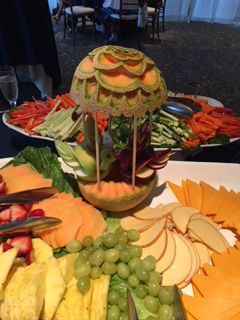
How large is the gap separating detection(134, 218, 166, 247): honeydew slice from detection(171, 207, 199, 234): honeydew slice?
4 cm

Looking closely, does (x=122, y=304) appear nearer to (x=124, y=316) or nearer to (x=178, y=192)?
(x=124, y=316)

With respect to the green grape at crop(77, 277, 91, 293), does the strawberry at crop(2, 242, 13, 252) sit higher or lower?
higher

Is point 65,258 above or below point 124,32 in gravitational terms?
above

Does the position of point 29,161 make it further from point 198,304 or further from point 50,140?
point 198,304

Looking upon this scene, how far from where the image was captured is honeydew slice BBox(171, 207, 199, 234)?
891mm

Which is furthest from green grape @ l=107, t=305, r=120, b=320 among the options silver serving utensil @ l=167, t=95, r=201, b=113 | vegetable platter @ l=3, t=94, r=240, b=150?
Answer: silver serving utensil @ l=167, t=95, r=201, b=113

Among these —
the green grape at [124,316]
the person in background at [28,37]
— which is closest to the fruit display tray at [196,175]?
the green grape at [124,316]

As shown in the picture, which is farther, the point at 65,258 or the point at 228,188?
the point at 228,188

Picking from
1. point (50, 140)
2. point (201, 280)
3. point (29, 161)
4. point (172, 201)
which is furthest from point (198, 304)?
point (50, 140)

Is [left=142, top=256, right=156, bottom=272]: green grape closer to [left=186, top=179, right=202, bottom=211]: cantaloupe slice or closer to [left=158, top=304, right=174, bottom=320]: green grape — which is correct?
[left=158, top=304, right=174, bottom=320]: green grape

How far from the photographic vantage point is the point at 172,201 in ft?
3.42

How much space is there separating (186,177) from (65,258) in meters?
0.55

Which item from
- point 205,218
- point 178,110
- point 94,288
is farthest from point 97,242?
point 178,110

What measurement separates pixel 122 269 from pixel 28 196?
0.35m
